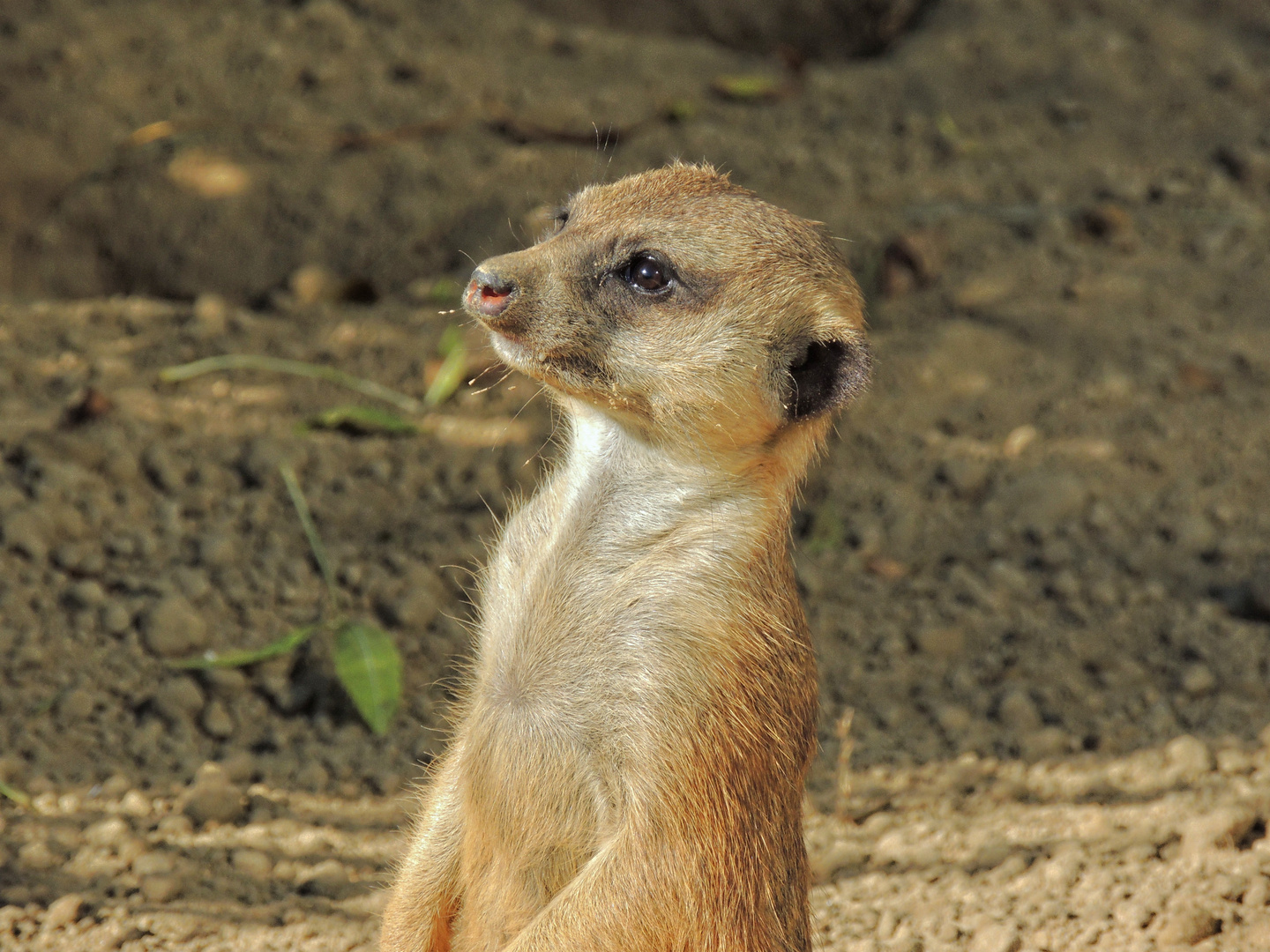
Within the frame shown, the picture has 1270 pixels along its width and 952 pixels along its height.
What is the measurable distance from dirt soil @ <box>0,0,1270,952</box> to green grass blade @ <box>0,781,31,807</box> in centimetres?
6

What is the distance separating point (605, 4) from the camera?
7.18 meters

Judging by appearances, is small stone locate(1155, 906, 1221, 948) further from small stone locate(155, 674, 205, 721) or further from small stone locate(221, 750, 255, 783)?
small stone locate(155, 674, 205, 721)

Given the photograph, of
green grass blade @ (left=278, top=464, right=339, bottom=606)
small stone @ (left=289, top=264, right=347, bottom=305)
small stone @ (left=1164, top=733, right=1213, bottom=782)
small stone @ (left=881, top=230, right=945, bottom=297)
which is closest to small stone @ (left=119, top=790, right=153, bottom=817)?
green grass blade @ (left=278, top=464, right=339, bottom=606)

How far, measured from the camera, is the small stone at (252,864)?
3332 millimetres

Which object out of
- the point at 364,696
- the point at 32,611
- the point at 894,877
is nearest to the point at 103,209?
the point at 32,611

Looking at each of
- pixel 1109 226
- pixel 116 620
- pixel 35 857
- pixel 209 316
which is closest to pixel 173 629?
pixel 116 620

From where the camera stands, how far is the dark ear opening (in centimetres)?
250

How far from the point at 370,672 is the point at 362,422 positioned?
1.24 m

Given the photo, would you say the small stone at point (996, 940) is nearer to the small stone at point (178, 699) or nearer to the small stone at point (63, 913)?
the small stone at point (63, 913)

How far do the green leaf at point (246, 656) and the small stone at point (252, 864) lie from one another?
64 cm

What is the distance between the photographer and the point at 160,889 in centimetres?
315

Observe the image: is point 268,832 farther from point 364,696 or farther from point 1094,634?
point 1094,634

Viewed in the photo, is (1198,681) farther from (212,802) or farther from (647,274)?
(212,802)

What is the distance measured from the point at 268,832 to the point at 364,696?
0.47 m
